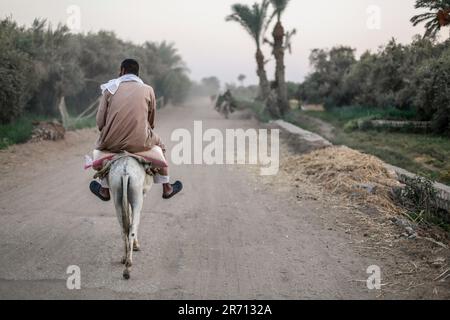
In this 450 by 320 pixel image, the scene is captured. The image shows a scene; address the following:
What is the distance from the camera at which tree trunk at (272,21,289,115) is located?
2564cm

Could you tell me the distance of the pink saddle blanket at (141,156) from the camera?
5148mm

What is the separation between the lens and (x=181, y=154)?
13570mm

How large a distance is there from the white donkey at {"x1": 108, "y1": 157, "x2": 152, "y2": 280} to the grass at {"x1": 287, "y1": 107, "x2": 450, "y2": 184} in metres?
5.49

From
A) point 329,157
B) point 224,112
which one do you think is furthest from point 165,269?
point 224,112

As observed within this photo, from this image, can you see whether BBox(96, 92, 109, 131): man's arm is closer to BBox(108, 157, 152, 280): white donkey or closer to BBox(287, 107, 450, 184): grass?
BBox(108, 157, 152, 280): white donkey

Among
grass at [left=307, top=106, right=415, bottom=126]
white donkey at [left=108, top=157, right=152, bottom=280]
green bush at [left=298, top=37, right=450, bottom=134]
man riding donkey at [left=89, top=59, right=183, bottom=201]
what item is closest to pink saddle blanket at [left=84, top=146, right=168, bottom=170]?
man riding donkey at [left=89, top=59, right=183, bottom=201]

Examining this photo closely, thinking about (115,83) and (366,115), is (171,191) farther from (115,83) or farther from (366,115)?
(366,115)

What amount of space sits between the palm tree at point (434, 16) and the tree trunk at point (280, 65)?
8.28 metres

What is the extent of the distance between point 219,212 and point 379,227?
2.61 metres

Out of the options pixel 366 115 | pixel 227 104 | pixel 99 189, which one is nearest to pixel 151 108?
pixel 99 189

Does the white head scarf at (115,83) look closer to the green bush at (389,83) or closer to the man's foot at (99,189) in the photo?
the man's foot at (99,189)

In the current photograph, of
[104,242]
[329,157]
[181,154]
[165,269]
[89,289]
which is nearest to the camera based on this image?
[89,289]
